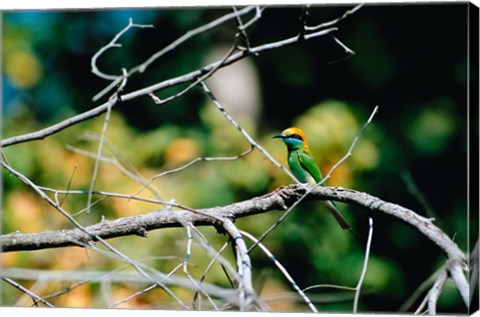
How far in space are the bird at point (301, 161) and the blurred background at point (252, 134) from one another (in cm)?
19

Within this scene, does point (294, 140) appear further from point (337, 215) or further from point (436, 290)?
point (436, 290)

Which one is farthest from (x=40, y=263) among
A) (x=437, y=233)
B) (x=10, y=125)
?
(x=437, y=233)

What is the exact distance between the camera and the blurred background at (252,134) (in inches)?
162

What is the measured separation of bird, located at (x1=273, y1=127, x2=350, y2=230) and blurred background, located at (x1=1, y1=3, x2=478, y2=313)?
0.19 metres

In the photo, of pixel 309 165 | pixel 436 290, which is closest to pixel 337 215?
pixel 309 165

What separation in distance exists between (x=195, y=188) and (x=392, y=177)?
99cm

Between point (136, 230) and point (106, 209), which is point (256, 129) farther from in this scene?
point (136, 230)

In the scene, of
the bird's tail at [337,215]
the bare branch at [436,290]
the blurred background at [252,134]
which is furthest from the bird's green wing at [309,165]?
the bare branch at [436,290]

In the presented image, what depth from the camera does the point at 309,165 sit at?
3.88m

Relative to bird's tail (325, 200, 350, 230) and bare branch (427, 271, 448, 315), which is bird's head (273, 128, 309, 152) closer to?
bird's tail (325, 200, 350, 230)

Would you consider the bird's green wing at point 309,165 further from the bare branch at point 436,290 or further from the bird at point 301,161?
the bare branch at point 436,290

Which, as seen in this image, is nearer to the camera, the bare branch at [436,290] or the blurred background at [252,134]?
the bare branch at [436,290]

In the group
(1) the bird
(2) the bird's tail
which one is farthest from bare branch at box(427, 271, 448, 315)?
(2) the bird's tail

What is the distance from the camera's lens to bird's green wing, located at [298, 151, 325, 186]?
387 cm
